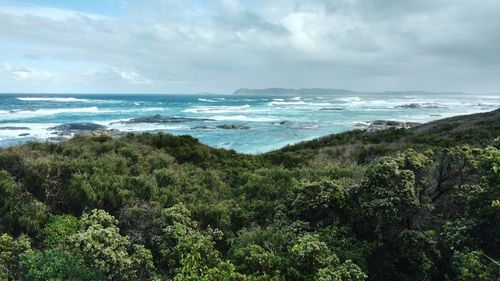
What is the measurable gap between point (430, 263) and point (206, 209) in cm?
449

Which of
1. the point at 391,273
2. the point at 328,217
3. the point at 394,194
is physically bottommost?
the point at 391,273

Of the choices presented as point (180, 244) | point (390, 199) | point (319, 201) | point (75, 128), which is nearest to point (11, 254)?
point (180, 244)

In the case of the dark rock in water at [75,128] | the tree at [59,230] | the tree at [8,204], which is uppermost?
the tree at [8,204]

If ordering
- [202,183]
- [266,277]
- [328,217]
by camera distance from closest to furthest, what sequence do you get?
[266,277] → [328,217] → [202,183]

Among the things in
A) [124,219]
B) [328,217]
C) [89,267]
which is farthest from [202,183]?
[89,267]

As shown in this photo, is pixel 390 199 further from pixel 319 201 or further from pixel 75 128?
pixel 75 128

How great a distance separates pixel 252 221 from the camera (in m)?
9.17

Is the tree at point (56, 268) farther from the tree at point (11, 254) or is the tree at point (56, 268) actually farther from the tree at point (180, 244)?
the tree at point (180, 244)

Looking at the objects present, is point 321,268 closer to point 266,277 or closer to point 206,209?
point 266,277

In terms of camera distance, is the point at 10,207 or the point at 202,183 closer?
the point at 10,207

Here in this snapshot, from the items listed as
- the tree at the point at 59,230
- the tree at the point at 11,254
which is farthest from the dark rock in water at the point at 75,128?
the tree at the point at 11,254

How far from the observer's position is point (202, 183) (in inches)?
438

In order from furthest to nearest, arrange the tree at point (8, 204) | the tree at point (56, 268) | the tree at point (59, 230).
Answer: the tree at point (8, 204)
the tree at point (59, 230)
the tree at point (56, 268)

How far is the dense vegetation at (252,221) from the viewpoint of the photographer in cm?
636
